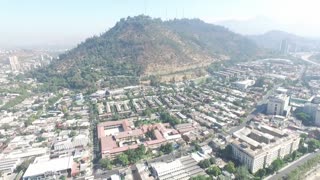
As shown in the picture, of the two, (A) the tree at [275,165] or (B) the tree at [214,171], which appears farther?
(A) the tree at [275,165]

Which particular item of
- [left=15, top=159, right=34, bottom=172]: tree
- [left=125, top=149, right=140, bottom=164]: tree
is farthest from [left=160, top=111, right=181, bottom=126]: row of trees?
[left=15, top=159, right=34, bottom=172]: tree

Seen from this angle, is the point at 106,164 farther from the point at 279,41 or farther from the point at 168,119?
the point at 279,41

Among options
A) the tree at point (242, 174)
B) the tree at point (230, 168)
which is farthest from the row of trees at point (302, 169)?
the tree at point (230, 168)

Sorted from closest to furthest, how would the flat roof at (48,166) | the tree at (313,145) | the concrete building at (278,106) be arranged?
1. the flat roof at (48,166)
2. the tree at (313,145)
3. the concrete building at (278,106)

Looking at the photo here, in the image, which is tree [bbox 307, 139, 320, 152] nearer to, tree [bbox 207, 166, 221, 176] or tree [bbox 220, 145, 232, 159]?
tree [bbox 220, 145, 232, 159]

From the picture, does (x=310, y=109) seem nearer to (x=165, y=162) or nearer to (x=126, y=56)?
(x=165, y=162)

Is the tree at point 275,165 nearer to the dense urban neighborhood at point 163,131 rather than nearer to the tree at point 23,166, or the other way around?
the dense urban neighborhood at point 163,131

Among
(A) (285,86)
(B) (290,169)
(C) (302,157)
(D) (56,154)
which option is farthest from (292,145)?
(A) (285,86)
